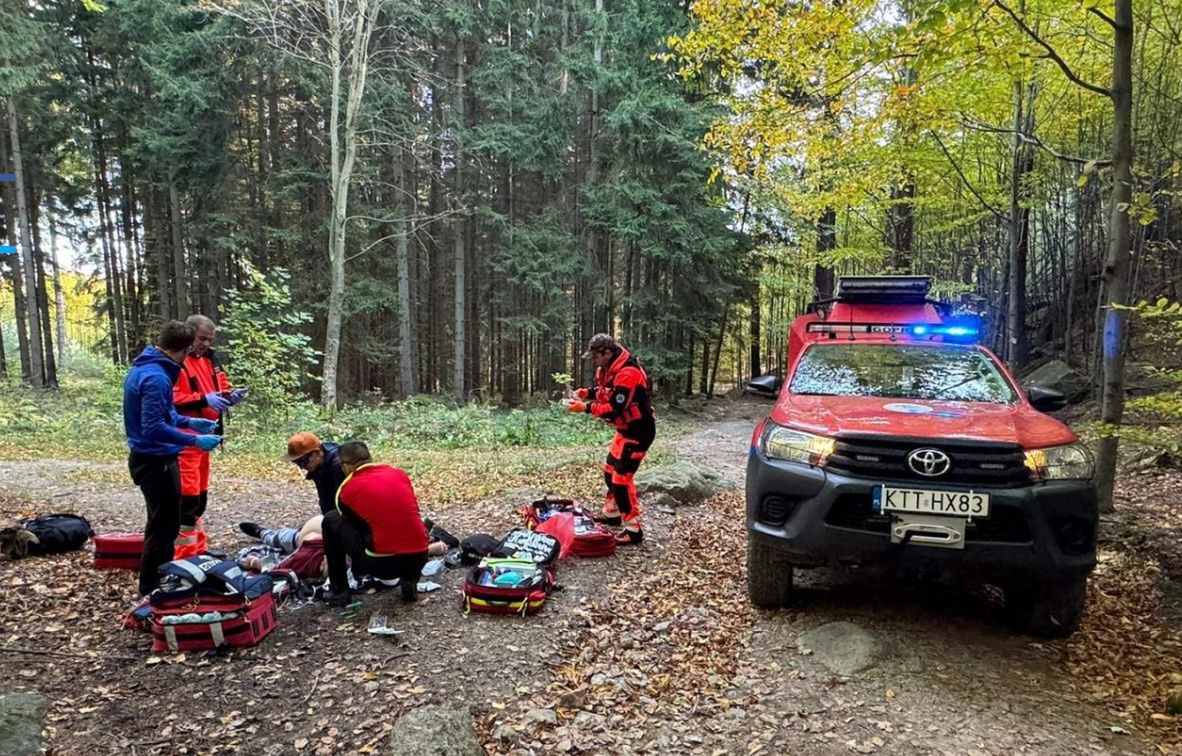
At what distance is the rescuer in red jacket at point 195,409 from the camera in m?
4.77

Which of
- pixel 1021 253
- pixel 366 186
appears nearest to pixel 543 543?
pixel 1021 253

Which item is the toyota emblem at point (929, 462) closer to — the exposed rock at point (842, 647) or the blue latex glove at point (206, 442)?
the exposed rock at point (842, 647)

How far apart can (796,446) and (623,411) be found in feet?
6.78

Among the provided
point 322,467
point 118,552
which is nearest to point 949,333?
point 322,467

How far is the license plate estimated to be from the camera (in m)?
3.41

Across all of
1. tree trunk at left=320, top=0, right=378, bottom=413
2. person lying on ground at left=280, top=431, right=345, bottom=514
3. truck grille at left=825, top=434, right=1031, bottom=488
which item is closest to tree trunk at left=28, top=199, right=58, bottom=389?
tree trunk at left=320, top=0, right=378, bottom=413

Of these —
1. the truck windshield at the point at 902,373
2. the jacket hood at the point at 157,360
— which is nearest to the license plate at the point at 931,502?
the truck windshield at the point at 902,373

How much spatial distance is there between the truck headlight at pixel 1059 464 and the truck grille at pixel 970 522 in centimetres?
28

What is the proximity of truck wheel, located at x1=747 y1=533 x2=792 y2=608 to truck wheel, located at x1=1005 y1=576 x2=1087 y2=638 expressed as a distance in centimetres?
129

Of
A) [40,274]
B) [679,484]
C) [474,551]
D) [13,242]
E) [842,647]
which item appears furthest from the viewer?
[40,274]

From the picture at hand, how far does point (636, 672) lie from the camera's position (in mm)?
3693

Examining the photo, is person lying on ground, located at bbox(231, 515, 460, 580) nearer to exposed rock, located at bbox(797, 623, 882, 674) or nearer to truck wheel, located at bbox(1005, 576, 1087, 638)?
exposed rock, located at bbox(797, 623, 882, 674)

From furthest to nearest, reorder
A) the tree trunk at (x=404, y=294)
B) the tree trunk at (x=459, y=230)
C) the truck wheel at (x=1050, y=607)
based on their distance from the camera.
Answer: the tree trunk at (x=404, y=294) → the tree trunk at (x=459, y=230) → the truck wheel at (x=1050, y=607)

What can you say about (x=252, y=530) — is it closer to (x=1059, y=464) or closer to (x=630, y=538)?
(x=630, y=538)
